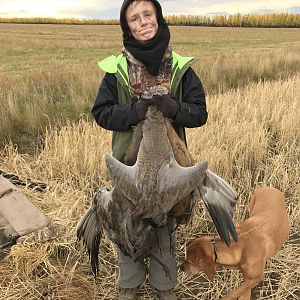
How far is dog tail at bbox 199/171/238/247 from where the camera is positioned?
2.59 metres

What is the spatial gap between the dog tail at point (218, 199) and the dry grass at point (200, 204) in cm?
90

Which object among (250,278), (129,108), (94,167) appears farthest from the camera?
(94,167)

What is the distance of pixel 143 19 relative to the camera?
8.97 feet

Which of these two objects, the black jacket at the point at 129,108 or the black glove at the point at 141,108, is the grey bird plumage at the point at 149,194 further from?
the black jacket at the point at 129,108

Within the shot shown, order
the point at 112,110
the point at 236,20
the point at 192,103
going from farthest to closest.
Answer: the point at 236,20 < the point at 192,103 < the point at 112,110

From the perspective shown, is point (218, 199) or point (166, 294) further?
point (166, 294)

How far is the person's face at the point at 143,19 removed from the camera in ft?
8.97

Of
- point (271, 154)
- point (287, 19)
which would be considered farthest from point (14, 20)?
point (271, 154)

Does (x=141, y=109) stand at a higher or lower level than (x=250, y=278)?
higher

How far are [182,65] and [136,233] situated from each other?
1191 millimetres

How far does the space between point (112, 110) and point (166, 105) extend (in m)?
0.51

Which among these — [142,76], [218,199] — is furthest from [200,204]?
[142,76]

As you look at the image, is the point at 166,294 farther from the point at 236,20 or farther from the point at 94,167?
the point at 236,20

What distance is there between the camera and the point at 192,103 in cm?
286
